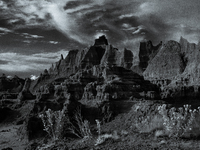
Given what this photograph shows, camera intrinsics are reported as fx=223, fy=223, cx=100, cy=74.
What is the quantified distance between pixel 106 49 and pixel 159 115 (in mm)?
148519

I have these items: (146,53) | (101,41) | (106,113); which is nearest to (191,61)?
(146,53)

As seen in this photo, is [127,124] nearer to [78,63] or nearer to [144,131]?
[144,131]

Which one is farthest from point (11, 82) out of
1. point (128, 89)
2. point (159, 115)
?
point (159, 115)

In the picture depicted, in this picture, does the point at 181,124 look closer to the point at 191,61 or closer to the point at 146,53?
the point at 191,61

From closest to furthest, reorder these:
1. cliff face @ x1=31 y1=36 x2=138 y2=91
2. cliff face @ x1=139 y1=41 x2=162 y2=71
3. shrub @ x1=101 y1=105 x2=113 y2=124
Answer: shrub @ x1=101 y1=105 x2=113 y2=124, cliff face @ x1=31 y1=36 x2=138 y2=91, cliff face @ x1=139 y1=41 x2=162 y2=71

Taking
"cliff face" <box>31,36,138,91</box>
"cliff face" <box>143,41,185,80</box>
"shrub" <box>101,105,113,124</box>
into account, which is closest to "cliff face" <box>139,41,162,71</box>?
"cliff face" <box>31,36,138,91</box>

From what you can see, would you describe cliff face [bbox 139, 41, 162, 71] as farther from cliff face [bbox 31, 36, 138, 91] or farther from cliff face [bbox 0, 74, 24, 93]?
cliff face [bbox 0, 74, 24, 93]

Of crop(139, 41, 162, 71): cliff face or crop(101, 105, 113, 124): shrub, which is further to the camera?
crop(139, 41, 162, 71): cliff face

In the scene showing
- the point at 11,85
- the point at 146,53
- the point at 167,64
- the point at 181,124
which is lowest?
the point at 181,124

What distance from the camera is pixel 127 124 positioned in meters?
26.2

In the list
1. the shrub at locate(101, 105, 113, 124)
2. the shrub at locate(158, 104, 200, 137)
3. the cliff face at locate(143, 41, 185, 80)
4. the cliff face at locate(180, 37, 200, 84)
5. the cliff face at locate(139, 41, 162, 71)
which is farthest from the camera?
the cliff face at locate(139, 41, 162, 71)

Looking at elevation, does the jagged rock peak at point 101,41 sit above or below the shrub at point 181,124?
above

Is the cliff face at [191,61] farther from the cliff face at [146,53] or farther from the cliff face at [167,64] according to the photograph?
the cliff face at [146,53]

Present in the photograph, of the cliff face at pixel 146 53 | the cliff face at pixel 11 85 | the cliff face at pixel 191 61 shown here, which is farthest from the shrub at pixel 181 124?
the cliff face at pixel 146 53
